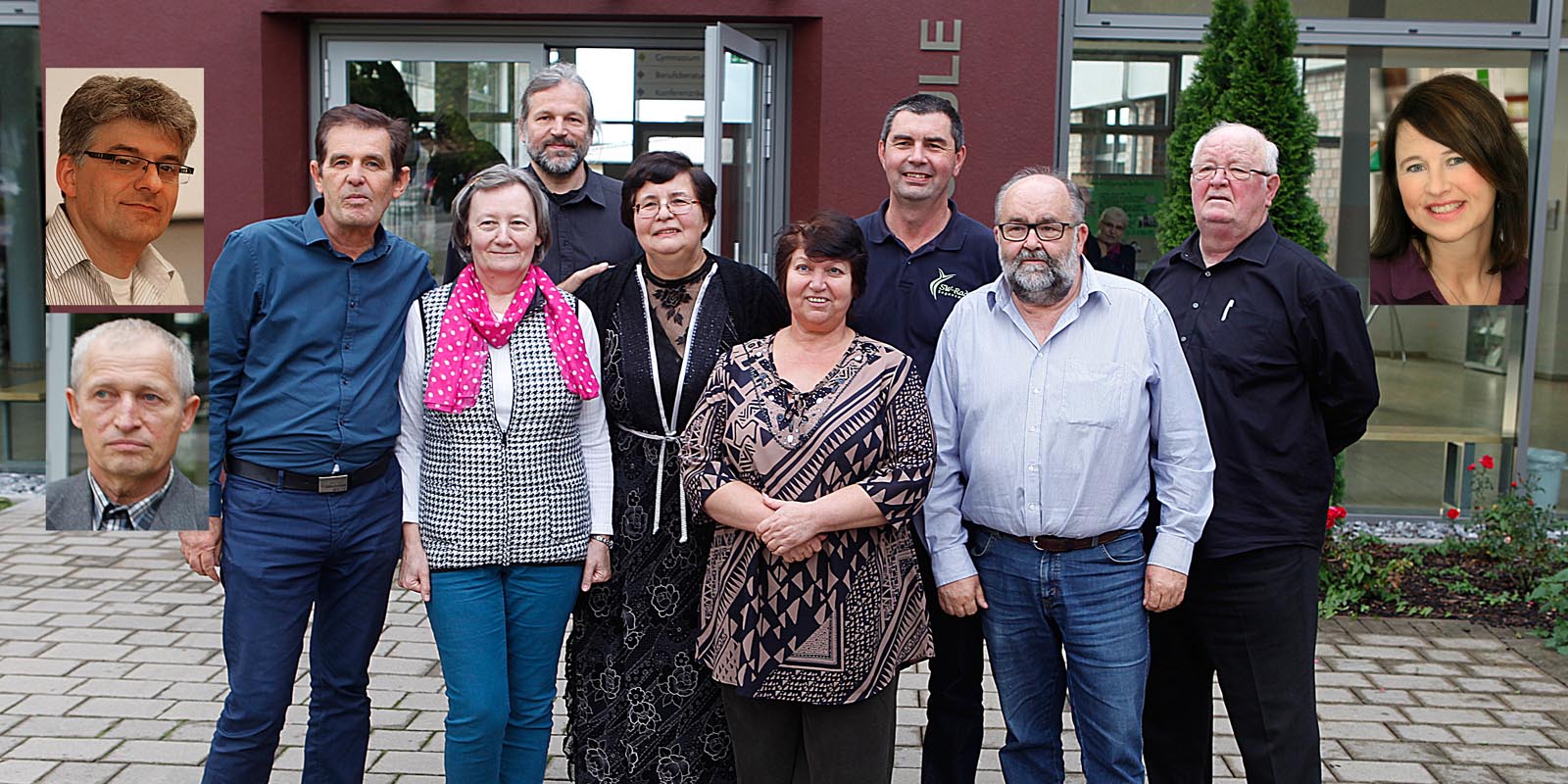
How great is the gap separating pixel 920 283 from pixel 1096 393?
2.40 ft

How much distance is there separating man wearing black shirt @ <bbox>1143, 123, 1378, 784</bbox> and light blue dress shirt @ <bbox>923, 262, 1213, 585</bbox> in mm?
157

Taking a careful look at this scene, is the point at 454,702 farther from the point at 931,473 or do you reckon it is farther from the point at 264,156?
the point at 264,156

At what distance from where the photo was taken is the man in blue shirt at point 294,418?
11.5 ft

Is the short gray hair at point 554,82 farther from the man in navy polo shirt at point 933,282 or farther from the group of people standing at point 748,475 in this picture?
the man in navy polo shirt at point 933,282

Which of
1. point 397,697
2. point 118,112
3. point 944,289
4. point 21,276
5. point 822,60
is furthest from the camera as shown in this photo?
point 21,276

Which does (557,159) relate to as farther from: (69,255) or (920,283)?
(69,255)

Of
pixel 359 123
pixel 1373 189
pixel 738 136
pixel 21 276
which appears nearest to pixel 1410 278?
pixel 1373 189

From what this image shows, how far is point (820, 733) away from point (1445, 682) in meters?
3.43

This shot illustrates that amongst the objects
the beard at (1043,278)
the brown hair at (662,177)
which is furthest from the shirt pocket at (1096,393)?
the brown hair at (662,177)

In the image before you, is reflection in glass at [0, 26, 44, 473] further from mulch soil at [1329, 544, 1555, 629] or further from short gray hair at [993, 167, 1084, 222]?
mulch soil at [1329, 544, 1555, 629]

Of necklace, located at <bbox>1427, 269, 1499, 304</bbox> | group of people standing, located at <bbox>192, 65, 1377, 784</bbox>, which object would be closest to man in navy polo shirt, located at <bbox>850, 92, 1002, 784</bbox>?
group of people standing, located at <bbox>192, 65, 1377, 784</bbox>

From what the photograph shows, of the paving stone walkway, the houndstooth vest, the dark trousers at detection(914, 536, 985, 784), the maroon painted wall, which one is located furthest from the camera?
the maroon painted wall

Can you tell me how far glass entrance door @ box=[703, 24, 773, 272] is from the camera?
21.5 ft

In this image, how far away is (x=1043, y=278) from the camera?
3.44 meters
